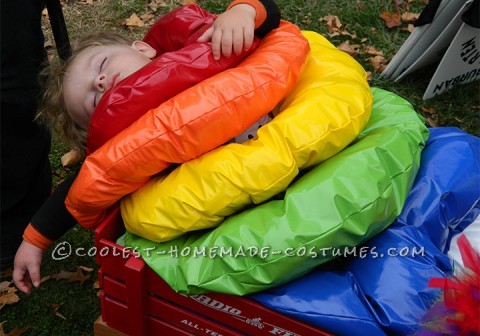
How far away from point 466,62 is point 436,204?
1666mm

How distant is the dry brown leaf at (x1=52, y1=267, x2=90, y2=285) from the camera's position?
214 cm

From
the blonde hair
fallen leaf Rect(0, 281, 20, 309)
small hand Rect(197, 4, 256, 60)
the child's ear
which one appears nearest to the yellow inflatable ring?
small hand Rect(197, 4, 256, 60)

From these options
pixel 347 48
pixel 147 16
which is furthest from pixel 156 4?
pixel 347 48

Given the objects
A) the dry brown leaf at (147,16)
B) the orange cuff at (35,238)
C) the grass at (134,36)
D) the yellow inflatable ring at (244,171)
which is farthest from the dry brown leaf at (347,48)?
the orange cuff at (35,238)

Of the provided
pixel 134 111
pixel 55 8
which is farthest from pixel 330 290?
pixel 55 8

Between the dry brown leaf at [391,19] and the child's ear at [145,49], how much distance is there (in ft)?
6.59

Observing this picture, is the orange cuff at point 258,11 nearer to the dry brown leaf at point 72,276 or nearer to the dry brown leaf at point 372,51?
the dry brown leaf at point 72,276

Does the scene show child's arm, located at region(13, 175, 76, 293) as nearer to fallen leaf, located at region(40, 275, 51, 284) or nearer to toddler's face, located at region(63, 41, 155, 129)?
toddler's face, located at region(63, 41, 155, 129)

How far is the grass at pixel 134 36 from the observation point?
2041mm

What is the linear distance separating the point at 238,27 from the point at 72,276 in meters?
1.26

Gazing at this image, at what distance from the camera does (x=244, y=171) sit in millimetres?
1331

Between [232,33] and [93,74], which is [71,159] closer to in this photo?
[93,74]

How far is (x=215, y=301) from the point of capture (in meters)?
1.38

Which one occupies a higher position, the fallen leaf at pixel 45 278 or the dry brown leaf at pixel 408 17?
the dry brown leaf at pixel 408 17
